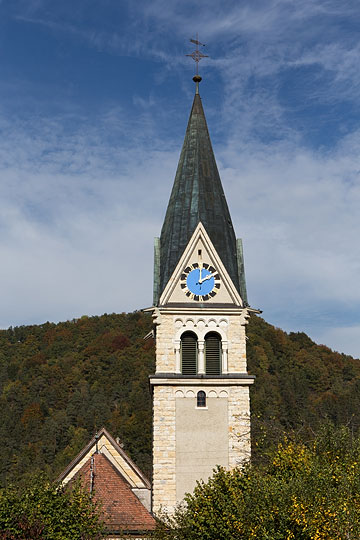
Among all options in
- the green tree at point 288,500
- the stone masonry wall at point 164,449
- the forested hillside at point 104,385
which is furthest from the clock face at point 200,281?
the forested hillside at point 104,385

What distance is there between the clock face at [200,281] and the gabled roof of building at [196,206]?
770mm

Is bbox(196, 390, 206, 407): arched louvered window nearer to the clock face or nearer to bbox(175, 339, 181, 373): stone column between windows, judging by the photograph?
bbox(175, 339, 181, 373): stone column between windows

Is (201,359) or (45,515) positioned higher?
(201,359)

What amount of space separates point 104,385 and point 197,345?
9997cm

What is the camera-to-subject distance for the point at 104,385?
134 meters

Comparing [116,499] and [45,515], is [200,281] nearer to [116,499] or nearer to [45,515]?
[116,499]

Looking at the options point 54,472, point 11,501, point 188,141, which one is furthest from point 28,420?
point 11,501

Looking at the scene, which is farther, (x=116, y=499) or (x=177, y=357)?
(x=177, y=357)

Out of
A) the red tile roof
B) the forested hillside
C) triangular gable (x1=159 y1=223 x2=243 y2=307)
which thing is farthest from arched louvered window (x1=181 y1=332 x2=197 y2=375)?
the forested hillside

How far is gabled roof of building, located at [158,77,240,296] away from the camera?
124ft

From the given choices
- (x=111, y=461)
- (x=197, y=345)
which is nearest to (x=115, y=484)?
(x=111, y=461)

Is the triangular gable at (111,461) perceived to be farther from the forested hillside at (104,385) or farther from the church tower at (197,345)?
the forested hillside at (104,385)

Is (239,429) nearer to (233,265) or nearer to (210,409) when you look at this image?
(210,409)

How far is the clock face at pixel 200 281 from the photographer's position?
36.5 metres
